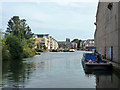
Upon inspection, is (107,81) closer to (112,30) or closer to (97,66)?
(97,66)

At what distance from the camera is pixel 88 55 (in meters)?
36.8

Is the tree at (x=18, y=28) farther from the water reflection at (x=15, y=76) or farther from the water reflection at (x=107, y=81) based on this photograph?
the water reflection at (x=107, y=81)

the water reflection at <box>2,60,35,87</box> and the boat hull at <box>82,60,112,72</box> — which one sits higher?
the boat hull at <box>82,60,112,72</box>

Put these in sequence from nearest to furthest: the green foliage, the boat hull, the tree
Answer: the boat hull → the green foliage → the tree

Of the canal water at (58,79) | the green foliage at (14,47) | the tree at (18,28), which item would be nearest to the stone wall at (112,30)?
the canal water at (58,79)

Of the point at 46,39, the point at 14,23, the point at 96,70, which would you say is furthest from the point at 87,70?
the point at 46,39

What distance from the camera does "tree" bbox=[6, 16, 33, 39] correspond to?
85.6 m

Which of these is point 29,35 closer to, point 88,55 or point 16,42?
point 16,42

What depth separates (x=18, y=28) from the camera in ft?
284

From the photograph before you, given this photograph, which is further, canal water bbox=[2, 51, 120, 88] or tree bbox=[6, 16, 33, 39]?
tree bbox=[6, 16, 33, 39]

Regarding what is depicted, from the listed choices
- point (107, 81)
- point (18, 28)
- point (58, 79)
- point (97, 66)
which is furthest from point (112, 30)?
point (18, 28)

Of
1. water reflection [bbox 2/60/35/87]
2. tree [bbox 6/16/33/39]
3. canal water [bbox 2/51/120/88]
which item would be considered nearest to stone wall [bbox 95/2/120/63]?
canal water [bbox 2/51/120/88]

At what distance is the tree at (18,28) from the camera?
85575 mm

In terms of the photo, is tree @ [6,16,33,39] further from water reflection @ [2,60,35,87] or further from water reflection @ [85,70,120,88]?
water reflection @ [85,70,120,88]
